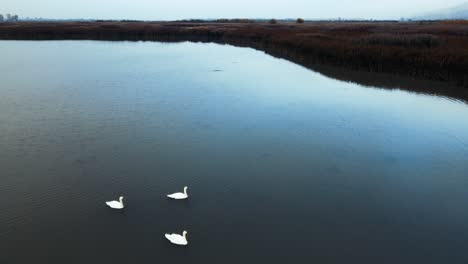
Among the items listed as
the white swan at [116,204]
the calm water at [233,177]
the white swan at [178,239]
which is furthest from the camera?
the white swan at [116,204]

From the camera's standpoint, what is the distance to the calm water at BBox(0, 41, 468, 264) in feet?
26.4

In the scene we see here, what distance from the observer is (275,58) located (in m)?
39.2

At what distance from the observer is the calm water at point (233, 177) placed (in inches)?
317

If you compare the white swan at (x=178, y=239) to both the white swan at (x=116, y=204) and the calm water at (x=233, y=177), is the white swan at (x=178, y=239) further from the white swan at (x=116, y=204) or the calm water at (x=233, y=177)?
the white swan at (x=116, y=204)

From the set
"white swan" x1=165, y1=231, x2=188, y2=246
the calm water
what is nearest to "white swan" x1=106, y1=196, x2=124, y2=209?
the calm water

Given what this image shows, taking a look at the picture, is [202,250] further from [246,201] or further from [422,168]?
[422,168]

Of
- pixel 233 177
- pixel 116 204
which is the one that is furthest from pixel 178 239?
pixel 233 177

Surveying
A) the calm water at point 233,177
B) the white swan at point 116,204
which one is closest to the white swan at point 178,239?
the calm water at point 233,177

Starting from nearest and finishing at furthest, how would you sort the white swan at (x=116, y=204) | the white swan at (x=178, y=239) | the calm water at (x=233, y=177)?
the white swan at (x=178, y=239)
the calm water at (x=233, y=177)
the white swan at (x=116, y=204)

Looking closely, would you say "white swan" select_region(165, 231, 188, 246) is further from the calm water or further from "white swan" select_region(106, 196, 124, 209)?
"white swan" select_region(106, 196, 124, 209)

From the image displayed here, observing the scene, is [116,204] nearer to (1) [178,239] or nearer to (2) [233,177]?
(1) [178,239]

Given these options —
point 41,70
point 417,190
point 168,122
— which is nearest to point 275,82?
point 168,122

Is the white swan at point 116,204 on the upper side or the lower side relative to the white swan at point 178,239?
upper

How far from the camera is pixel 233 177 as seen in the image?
36.8ft
